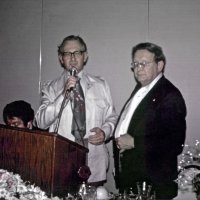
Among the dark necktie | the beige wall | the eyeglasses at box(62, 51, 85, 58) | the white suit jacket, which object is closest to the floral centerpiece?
the white suit jacket

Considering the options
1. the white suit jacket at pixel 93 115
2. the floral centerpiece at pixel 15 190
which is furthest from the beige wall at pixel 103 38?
the floral centerpiece at pixel 15 190

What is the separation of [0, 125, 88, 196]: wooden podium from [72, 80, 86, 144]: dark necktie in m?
1.10

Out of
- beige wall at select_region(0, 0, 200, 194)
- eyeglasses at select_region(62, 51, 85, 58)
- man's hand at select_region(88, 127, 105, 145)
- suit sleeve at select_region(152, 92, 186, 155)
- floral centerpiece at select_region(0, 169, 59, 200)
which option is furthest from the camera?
beige wall at select_region(0, 0, 200, 194)

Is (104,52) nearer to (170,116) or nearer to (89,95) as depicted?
(89,95)

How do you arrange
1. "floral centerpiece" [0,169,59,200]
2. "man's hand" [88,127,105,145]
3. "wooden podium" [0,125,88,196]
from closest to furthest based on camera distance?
"floral centerpiece" [0,169,59,200] → "wooden podium" [0,125,88,196] → "man's hand" [88,127,105,145]

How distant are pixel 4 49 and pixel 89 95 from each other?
4.81 ft

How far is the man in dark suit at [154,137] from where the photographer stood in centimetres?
229

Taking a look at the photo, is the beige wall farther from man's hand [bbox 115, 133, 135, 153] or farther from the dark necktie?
man's hand [bbox 115, 133, 135, 153]

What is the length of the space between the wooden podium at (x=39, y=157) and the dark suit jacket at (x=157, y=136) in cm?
82

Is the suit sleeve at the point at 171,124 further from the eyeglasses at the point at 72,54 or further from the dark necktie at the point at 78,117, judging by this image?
the eyeglasses at the point at 72,54

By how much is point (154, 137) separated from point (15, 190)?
3.63 feet

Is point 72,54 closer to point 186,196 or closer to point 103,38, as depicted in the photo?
point 103,38

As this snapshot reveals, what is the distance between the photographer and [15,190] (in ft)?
4.79

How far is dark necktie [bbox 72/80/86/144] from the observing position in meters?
2.75
